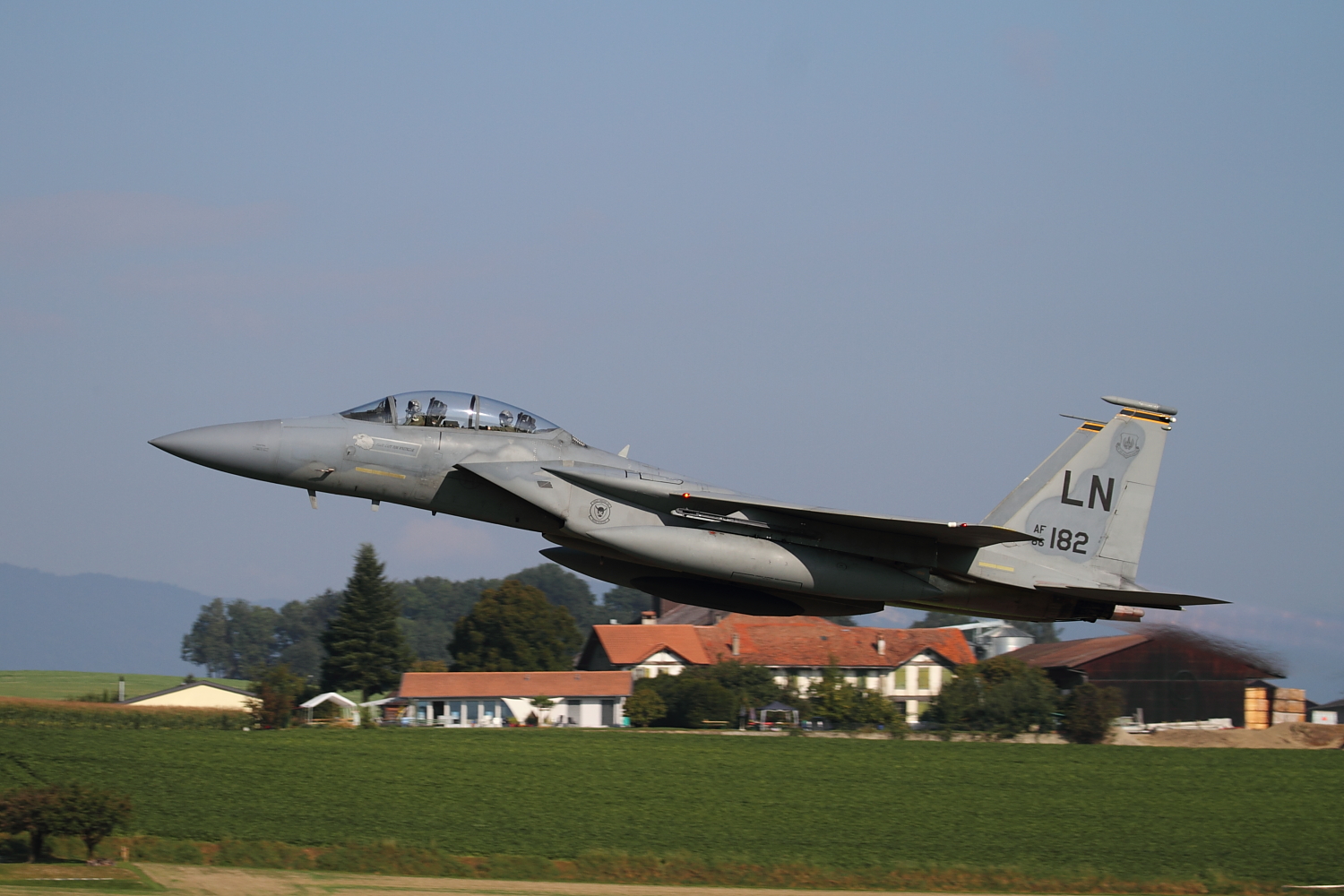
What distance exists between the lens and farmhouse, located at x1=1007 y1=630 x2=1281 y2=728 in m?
52.7

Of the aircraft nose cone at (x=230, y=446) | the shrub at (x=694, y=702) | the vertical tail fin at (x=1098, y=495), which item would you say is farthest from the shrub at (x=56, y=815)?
the shrub at (x=694, y=702)

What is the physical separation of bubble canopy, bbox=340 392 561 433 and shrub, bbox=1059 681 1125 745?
45.1 m

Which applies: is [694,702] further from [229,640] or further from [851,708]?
[229,640]

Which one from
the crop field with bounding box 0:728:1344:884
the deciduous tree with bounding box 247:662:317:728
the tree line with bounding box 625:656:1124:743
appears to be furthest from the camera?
the tree line with bounding box 625:656:1124:743

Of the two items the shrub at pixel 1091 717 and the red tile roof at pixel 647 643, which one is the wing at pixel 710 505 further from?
the red tile roof at pixel 647 643

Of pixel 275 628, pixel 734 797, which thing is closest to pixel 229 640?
pixel 275 628

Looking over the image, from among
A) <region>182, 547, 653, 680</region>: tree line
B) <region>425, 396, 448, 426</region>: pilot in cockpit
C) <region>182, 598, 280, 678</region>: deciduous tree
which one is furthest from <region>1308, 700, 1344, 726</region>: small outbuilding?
<region>182, 598, 280, 678</region>: deciduous tree

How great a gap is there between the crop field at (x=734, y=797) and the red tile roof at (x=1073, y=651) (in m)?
11.0

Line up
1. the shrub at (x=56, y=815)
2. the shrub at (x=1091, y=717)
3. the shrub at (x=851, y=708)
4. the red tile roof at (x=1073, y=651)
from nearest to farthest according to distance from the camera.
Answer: the shrub at (x=56, y=815), the shrub at (x=1091, y=717), the shrub at (x=851, y=708), the red tile roof at (x=1073, y=651)

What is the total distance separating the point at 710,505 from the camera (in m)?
15.1

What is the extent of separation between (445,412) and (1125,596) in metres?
9.09

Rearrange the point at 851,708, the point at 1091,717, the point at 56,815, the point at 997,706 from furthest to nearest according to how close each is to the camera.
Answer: the point at 851,708 < the point at 997,706 < the point at 1091,717 < the point at 56,815

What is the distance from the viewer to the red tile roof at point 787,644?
66.6 metres

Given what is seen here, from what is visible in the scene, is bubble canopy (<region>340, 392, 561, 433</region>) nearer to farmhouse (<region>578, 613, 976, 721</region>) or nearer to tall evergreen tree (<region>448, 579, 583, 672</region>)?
farmhouse (<region>578, 613, 976, 721</region>)
